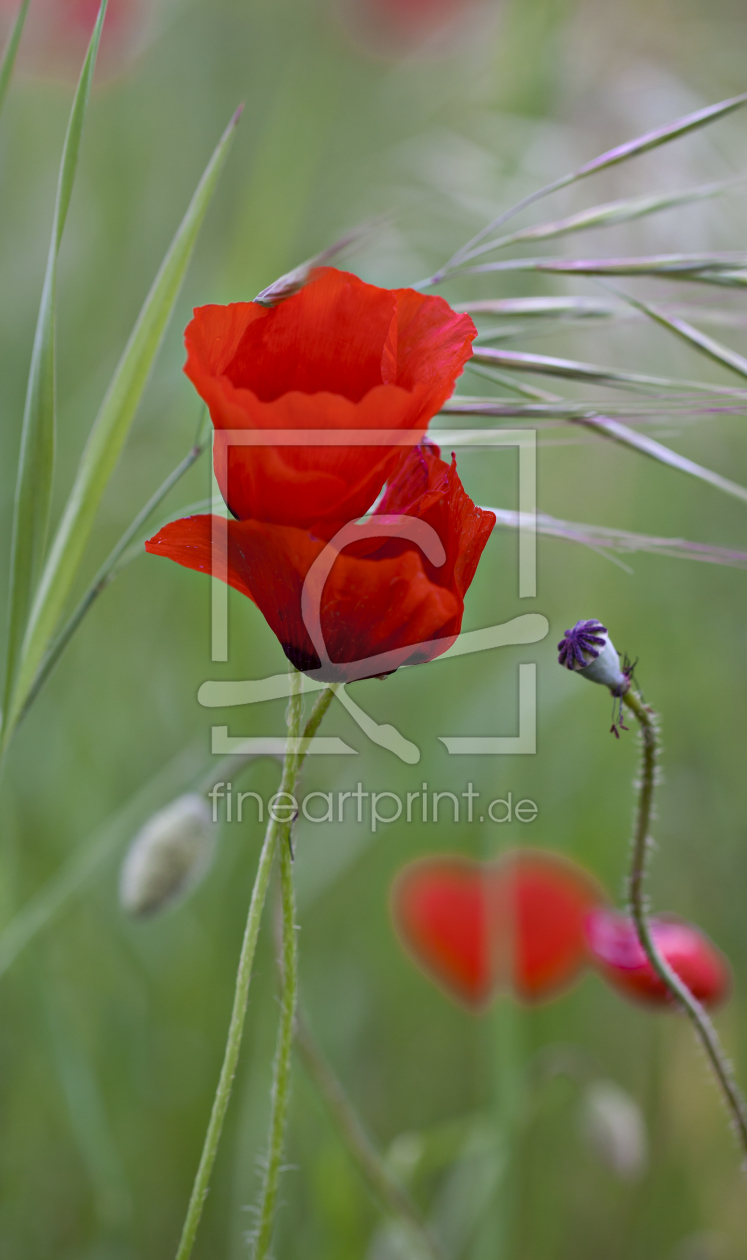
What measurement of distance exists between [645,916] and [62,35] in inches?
56.3

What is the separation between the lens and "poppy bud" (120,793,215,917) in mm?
533

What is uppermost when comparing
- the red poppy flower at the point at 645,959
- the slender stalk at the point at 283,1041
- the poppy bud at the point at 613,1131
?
the slender stalk at the point at 283,1041

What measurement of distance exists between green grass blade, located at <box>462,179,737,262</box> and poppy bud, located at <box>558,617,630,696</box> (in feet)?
0.58

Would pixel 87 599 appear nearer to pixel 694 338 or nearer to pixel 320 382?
pixel 320 382

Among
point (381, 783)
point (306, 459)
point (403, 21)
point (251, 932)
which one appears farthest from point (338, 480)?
point (403, 21)

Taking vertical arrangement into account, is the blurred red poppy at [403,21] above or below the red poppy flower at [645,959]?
above

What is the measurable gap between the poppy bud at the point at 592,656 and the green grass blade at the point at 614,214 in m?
0.18

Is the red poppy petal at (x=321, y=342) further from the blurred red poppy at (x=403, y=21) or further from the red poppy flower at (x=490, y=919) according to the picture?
the blurred red poppy at (x=403, y=21)

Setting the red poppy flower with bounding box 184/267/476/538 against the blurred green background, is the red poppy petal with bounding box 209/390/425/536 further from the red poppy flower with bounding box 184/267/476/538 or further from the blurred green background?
the blurred green background

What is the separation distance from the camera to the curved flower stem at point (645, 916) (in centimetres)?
36

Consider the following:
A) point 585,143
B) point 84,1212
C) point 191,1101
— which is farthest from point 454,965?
point 585,143

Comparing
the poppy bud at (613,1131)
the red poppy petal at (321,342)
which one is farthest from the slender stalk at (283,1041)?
the poppy bud at (613,1131)

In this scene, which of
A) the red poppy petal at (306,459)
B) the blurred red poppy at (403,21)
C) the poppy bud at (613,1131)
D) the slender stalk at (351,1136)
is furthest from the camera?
the blurred red poppy at (403,21)

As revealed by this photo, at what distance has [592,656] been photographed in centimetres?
34
